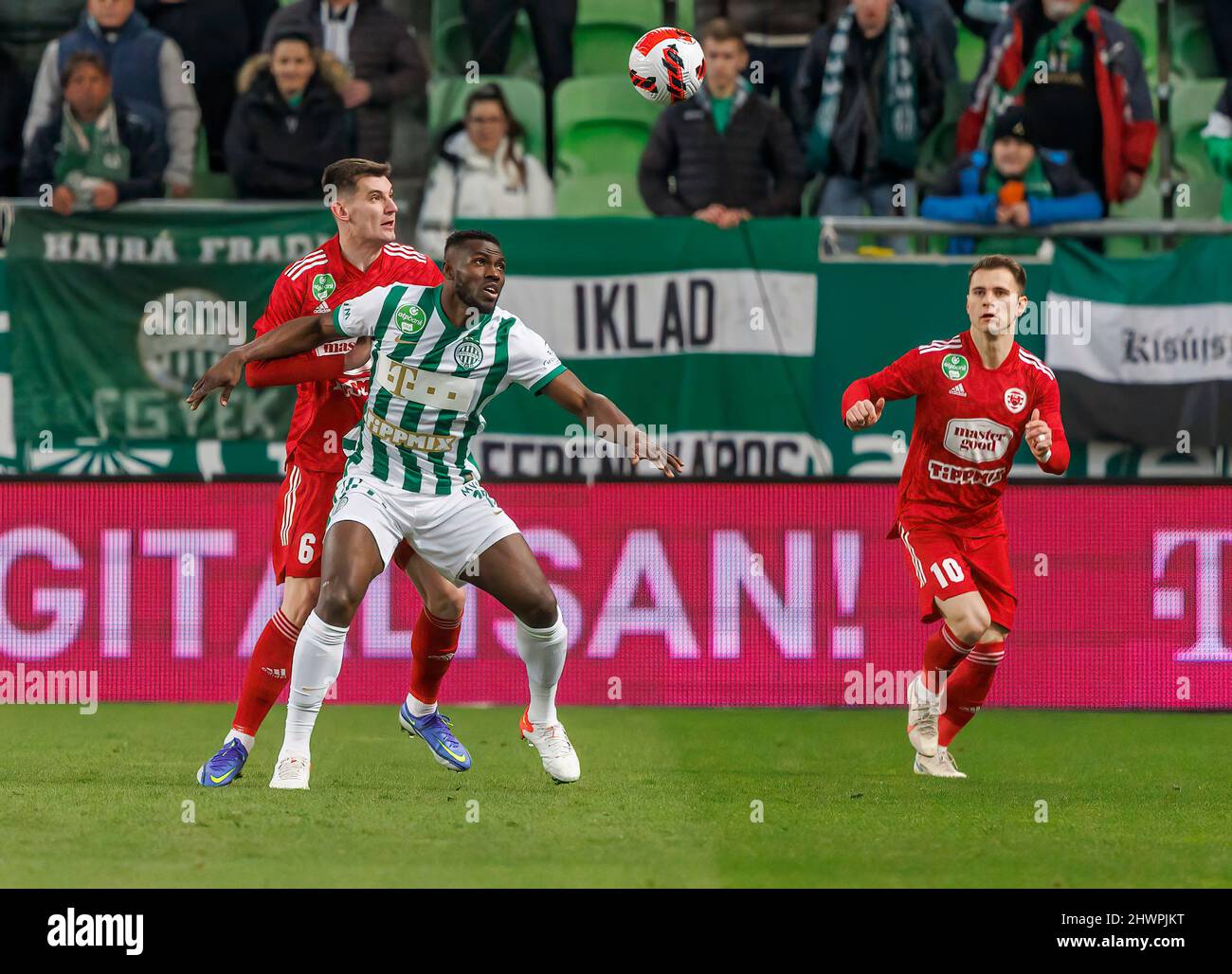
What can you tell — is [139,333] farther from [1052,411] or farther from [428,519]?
[1052,411]

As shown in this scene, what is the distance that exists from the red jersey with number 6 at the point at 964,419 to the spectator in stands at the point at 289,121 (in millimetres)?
5668

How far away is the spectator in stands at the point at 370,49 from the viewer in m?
12.7

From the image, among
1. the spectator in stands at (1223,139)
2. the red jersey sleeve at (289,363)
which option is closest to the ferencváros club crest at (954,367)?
the red jersey sleeve at (289,363)

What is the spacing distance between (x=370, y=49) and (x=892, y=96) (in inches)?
135

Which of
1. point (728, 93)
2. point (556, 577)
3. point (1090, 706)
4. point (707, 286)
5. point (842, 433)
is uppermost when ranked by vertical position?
point (728, 93)

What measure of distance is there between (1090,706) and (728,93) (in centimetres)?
458

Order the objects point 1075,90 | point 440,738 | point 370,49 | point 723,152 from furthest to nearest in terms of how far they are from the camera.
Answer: point 370,49
point 1075,90
point 723,152
point 440,738

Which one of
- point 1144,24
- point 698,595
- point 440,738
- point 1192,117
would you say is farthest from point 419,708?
point 1144,24

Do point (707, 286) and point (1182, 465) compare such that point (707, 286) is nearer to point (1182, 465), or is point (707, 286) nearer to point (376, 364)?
point (1182, 465)

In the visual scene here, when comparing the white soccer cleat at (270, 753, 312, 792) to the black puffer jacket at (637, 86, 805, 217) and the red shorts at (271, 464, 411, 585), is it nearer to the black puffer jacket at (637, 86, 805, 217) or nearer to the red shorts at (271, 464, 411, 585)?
the red shorts at (271, 464, 411, 585)

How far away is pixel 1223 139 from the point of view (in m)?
12.8

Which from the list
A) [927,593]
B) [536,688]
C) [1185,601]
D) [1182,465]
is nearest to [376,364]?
[536,688]

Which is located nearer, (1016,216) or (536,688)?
(536,688)

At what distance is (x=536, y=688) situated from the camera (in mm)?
7324
